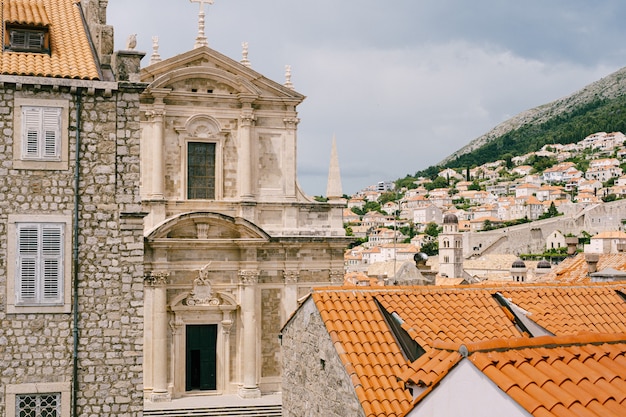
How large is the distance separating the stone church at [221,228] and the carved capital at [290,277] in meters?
0.04

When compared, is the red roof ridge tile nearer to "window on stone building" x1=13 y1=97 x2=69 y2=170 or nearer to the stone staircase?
"window on stone building" x1=13 y1=97 x2=69 y2=170

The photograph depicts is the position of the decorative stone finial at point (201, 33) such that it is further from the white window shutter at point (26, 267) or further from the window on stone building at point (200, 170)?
the white window shutter at point (26, 267)

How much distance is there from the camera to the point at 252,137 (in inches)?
1148

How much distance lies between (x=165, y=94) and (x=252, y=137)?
336cm

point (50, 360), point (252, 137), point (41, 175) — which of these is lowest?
point (50, 360)

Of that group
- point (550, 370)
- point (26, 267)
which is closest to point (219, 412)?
point (26, 267)

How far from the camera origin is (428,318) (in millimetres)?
12180

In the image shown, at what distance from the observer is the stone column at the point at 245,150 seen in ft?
94.4

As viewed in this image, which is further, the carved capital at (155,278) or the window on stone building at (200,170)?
the window on stone building at (200,170)

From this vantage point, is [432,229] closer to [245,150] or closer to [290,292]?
[290,292]

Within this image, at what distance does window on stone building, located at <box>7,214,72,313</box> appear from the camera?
13.9m

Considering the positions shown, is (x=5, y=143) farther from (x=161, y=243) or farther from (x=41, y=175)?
(x=161, y=243)

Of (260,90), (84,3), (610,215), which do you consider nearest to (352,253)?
(610,215)

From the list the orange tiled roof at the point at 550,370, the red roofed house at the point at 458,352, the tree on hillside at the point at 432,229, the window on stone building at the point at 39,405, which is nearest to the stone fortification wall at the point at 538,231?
the tree on hillside at the point at 432,229
